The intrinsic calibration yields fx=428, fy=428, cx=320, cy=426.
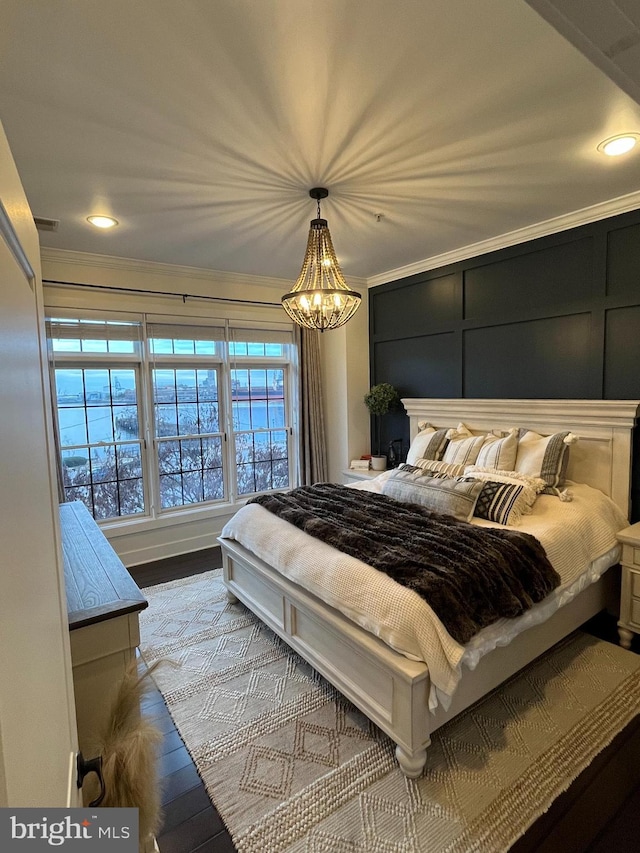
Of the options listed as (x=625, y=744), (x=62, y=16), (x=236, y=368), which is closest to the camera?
(x=62, y=16)

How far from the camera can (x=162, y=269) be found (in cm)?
391

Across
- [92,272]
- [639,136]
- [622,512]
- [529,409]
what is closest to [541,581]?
[622,512]

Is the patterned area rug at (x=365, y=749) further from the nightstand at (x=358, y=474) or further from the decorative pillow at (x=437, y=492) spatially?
the nightstand at (x=358, y=474)

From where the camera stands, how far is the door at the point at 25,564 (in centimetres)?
47

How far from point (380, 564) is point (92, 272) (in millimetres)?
3346

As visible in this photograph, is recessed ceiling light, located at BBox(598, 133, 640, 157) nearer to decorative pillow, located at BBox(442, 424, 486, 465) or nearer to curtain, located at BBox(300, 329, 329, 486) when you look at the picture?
decorative pillow, located at BBox(442, 424, 486, 465)

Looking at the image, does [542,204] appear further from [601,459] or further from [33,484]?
[33,484]

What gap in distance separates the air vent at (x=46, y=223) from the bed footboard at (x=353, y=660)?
8.39ft

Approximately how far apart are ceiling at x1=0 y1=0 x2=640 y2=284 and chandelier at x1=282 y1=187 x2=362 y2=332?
0.89 feet

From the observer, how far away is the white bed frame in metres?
1.77

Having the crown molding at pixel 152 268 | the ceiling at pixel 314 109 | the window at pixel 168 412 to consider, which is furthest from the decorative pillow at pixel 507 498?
the crown molding at pixel 152 268

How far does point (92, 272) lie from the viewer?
3.62 m

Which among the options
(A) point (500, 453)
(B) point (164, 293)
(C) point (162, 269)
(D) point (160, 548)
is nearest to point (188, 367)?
(B) point (164, 293)

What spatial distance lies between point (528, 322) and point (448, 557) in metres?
2.27
